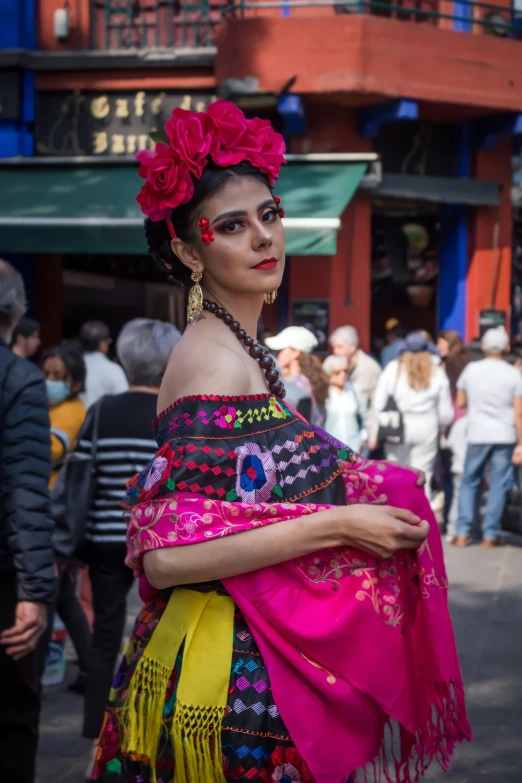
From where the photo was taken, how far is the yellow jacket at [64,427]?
220 inches

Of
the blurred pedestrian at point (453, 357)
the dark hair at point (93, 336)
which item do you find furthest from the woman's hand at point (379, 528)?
the blurred pedestrian at point (453, 357)

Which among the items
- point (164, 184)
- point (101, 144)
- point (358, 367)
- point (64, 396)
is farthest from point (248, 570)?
point (101, 144)

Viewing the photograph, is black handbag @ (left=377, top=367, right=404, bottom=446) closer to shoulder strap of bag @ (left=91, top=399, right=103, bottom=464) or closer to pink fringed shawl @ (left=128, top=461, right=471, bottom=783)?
shoulder strap of bag @ (left=91, top=399, right=103, bottom=464)

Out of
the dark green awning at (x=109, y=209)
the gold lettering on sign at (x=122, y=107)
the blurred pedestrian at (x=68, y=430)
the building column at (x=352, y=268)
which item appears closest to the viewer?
the blurred pedestrian at (x=68, y=430)

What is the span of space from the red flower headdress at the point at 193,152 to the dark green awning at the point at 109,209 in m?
8.31

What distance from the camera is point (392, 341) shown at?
1326 centimetres

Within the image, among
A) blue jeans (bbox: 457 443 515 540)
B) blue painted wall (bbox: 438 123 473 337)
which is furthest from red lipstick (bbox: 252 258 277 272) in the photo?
blue painted wall (bbox: 438 123 473 337)

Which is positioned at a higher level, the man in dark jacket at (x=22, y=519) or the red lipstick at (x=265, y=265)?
the red lipstick at (x=265, y=265)

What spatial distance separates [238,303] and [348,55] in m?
10.5

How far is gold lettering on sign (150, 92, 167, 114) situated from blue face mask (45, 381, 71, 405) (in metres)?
8.11

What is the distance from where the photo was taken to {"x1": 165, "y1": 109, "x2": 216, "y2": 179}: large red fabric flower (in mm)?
2342

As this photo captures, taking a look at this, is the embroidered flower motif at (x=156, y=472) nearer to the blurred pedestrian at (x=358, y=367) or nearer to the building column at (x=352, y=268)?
the blurred pedestrian at (x=358, y=367)

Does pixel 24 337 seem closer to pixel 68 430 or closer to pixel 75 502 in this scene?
pixel 68 430

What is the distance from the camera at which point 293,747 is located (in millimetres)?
2201
